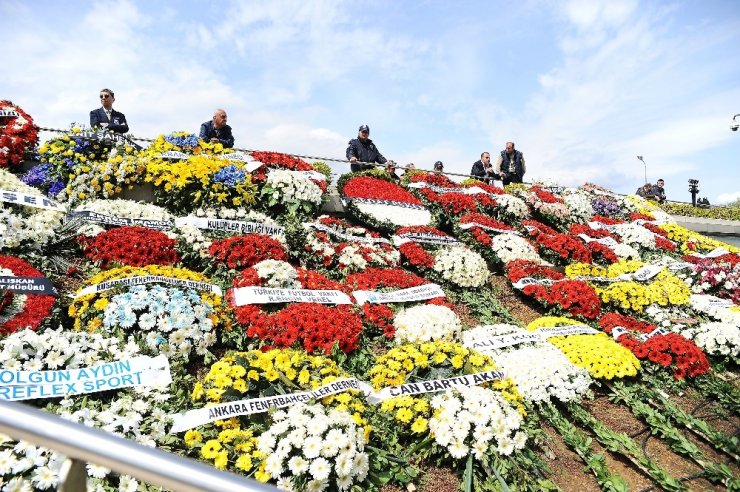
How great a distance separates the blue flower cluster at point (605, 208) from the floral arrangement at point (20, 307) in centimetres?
1480

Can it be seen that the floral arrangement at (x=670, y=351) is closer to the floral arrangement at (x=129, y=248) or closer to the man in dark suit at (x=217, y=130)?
the floral arrangement at (x=129, y=248)

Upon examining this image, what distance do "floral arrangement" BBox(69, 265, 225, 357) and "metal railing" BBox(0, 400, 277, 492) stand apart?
3.98 meters

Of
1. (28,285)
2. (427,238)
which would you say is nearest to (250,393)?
(28,285)

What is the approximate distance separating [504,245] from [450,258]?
68.8 inches

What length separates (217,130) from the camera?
36.4ft

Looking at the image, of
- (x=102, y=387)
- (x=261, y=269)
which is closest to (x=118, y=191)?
(x=261, y=269)

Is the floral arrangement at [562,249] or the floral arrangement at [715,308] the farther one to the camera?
the floral arrangement at [562,249]

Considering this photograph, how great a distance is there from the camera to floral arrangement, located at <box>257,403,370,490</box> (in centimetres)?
353

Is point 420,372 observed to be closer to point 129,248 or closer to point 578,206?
point 129,248

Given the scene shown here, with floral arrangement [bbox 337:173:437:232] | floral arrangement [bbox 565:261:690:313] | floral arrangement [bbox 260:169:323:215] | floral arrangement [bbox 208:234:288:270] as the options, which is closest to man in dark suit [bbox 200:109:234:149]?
floral arrangement [bbox 260:169:323:215]

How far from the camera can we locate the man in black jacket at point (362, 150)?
13258 millimetres

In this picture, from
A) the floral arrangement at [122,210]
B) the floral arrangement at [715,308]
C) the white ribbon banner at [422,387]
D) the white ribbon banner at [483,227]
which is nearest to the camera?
the white ribbon banner at [422,387]

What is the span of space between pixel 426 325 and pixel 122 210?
5.11 metres

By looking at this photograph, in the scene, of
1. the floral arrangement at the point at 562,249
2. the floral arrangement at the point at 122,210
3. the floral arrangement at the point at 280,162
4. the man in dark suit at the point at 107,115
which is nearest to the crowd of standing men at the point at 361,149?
the man in dark suit at the point at 107,115
